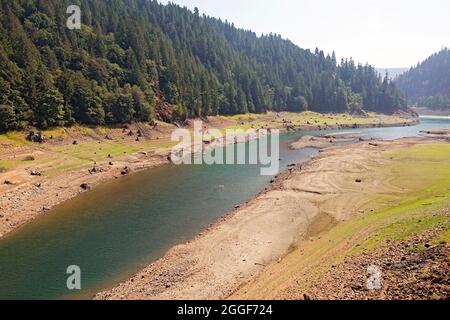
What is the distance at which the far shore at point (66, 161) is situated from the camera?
48.2 m

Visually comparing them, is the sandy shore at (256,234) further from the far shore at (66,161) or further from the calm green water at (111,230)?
the far shore at (66,161)

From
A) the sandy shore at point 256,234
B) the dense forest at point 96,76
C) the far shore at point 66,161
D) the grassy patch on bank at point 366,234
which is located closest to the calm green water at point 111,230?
the far shore at point 66,161

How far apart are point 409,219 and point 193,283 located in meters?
20.3

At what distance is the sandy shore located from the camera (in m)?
28.4

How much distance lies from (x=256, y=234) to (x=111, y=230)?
16466mm

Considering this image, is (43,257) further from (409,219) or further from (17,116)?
(17,116)

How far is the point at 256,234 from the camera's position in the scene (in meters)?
37.8

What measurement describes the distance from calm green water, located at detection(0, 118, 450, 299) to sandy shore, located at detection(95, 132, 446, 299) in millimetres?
3073

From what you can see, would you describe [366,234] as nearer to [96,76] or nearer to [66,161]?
[66,161]

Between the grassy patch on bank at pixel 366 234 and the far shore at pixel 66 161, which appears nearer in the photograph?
the grassy patch on bank at pixel 366 234

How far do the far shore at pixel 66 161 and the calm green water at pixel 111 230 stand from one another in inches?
104

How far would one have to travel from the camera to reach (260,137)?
415 feet

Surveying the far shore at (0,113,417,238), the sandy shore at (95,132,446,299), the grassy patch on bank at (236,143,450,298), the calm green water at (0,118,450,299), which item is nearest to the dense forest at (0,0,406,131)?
the far shore at (0,113,417,238)
